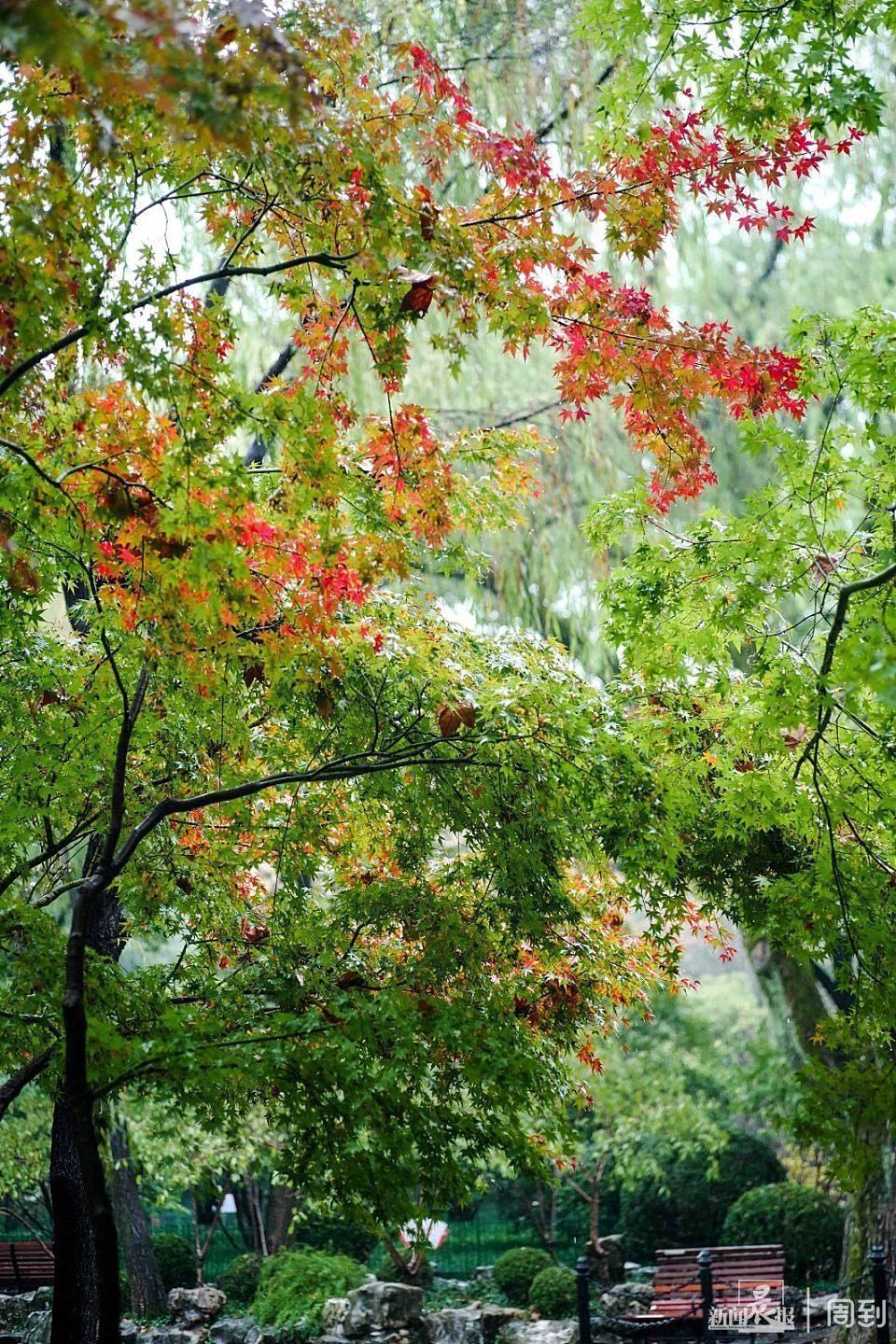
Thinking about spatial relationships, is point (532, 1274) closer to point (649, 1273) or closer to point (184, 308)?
point (649, 1273)

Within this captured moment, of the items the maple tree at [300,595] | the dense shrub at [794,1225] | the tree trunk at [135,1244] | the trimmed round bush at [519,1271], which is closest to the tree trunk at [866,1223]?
the dense shrub at [794,1225]

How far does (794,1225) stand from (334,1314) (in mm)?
4775

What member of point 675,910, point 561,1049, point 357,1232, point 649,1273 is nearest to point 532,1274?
point 649,1273

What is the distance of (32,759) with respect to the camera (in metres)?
4.82

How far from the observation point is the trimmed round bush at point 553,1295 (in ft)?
37.0

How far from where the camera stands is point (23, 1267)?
13180 millimetres

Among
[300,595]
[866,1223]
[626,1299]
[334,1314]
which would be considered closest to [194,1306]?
[334,1314]

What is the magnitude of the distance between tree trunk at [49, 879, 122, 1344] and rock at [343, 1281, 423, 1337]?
449 centimetres

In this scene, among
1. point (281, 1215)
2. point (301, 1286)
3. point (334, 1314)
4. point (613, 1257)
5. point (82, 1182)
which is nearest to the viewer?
point (82, 1182)

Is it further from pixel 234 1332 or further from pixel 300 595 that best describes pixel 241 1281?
pixel 300 595

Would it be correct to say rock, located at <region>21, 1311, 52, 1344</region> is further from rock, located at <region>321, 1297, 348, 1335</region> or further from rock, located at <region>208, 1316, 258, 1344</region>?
rock, located at <region>321, 1297, 348, 1335</region>

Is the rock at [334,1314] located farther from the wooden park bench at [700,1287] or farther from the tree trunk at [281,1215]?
the tree trunk at [281,1215]

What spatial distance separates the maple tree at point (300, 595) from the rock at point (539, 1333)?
5299 mm

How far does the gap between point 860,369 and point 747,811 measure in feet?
6.47
